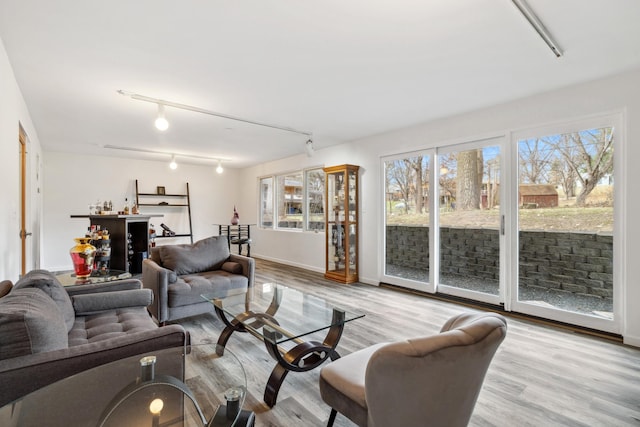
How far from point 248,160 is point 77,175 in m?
3.60

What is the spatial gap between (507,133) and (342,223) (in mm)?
2784

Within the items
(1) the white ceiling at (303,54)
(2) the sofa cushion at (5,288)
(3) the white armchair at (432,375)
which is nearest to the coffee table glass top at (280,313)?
(3) the white armchair at (432,375)

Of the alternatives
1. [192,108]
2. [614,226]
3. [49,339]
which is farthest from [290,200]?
[49,339]

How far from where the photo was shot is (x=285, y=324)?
2.30 metres

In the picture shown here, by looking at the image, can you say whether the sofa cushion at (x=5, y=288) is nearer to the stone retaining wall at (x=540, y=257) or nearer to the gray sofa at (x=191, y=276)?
the gray sofa at (x=191, y=276)

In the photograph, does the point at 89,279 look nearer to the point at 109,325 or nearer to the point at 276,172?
the point at 109,325

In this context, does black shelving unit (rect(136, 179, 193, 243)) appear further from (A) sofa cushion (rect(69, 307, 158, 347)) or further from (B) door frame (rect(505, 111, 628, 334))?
(B) door frame (rect(505, 111, 628, 334))

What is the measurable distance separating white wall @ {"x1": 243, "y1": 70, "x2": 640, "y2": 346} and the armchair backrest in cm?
267

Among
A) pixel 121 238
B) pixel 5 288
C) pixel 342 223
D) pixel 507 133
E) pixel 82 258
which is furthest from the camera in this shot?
pixel 342 223

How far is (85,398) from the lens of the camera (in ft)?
4.09

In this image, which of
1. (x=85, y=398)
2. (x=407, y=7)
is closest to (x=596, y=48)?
(x=407, y=7)

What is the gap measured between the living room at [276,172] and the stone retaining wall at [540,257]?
0.63 feet

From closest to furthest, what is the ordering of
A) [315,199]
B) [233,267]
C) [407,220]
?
1. [233,267]
2. [407,220]
3. [315,199]

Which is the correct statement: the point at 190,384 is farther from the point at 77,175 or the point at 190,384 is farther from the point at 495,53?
the point at 77,175
